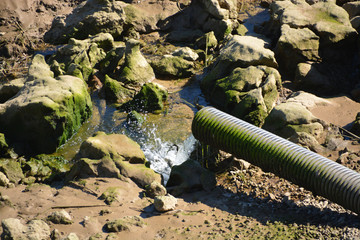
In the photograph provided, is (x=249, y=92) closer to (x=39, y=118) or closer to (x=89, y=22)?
(x=39, y=118)

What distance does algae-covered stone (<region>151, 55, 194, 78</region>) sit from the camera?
1293 cm

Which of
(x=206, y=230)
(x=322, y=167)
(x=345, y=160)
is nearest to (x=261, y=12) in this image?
(x=345, y=160)

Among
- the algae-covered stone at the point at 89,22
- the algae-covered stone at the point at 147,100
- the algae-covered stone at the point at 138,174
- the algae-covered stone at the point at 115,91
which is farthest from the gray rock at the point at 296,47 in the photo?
the algae-covered stone at the point at 138,174

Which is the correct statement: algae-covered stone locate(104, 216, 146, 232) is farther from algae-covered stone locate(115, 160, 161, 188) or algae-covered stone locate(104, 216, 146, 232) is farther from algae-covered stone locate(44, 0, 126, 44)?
algae-covered stone locate(44, 0, 126, 44)

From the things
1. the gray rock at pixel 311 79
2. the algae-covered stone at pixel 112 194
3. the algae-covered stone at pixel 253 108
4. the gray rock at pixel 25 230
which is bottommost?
the gray rock at pixel 311 79

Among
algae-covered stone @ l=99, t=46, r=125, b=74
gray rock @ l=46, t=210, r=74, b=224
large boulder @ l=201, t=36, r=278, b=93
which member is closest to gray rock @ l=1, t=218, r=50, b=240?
gray rock @ l=46, t=210, r=74, b=224

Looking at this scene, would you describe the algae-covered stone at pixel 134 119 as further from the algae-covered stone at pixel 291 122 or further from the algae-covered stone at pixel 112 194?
the algae-covered stone at pixel 112 194

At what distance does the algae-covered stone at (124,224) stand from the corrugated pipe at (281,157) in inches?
89.1

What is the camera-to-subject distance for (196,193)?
779 cm

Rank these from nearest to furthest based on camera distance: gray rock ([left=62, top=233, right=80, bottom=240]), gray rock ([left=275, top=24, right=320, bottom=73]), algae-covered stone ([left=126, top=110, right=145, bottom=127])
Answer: gray rock ([left=62, top=233, right=80, bottom=240])
algae-covered stone ([left=126, top=110, right=145, bottom=127])
gray rock ([left=275, top=24, right=320, bottom=73])

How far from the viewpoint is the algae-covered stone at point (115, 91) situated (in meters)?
11.7

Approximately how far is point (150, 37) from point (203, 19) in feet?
6.50

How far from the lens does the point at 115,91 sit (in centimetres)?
1168

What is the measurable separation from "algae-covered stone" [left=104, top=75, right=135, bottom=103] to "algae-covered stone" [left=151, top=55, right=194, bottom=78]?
1514 mm
